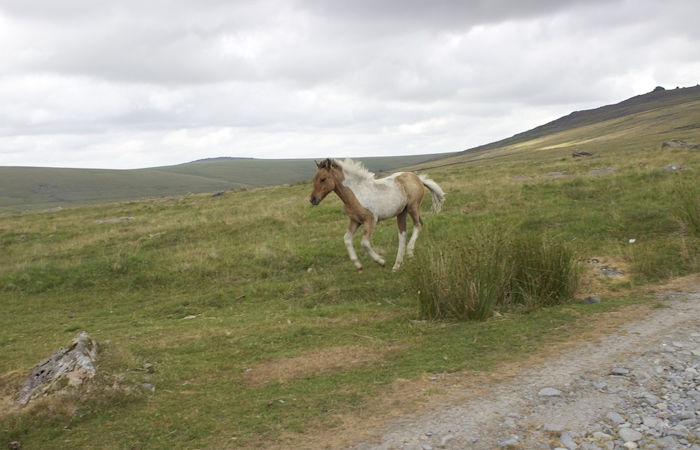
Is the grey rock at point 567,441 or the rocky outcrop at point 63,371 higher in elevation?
the rocky outcrop at point 63,371

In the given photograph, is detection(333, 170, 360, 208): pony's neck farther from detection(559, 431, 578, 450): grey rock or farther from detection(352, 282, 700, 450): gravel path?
detection(559, 431, 578, 450): grey rock

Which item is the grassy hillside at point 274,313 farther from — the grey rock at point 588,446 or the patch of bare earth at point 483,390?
the grey rock at point 588,446

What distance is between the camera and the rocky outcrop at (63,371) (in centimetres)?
620

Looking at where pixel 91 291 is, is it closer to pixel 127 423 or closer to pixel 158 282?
pixel 158 282

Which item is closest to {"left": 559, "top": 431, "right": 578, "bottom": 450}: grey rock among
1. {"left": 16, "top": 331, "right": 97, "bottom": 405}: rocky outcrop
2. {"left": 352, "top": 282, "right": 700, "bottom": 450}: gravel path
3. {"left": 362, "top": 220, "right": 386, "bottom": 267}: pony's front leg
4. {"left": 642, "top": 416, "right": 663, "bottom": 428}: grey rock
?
{"left": 352, "top": 282, "right": 700, "bottom": 450}: gravel path

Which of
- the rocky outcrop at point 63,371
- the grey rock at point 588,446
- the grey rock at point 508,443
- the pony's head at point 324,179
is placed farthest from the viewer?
the pony's head at point 324,179

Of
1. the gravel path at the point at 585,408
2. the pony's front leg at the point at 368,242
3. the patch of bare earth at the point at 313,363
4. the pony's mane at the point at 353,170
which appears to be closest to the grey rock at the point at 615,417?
the gravel path at the point at 585,408

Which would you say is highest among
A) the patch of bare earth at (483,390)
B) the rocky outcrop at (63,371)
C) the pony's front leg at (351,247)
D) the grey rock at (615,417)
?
the pony's front leg at (351,247)

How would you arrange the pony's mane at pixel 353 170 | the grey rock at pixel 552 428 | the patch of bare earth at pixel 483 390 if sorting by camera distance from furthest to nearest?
the pony's mane at pixel 353 170
the patch of bare earth at pixel 483 390
the grey rock at pixel 552 428

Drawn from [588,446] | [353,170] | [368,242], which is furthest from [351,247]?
[588,446]

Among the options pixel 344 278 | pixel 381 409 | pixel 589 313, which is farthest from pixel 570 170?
pixel 381 409

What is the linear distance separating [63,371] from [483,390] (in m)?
5.22

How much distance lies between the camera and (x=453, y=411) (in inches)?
200

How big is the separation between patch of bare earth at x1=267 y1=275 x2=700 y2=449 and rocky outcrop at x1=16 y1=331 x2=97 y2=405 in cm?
313
